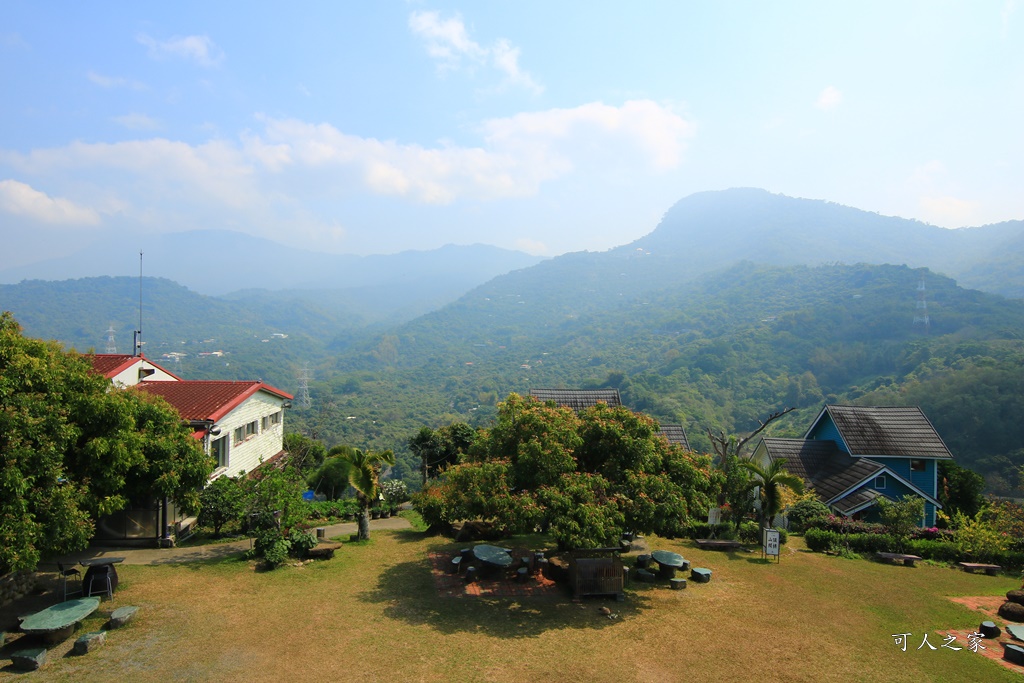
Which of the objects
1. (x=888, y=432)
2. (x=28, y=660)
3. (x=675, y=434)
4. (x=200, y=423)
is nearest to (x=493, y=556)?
(x=28, y=660)

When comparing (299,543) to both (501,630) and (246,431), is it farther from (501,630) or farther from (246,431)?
(246,431)

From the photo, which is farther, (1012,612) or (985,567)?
(985,567)

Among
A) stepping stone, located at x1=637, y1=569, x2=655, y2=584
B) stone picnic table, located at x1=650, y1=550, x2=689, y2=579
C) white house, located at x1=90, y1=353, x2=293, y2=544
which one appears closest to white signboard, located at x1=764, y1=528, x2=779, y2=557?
stone picnic table, located at x1=650, y1=550, x2=689, y2=579

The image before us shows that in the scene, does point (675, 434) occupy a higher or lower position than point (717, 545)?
higher

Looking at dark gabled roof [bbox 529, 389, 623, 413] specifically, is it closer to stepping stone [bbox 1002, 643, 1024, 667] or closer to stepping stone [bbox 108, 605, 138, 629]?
stepping stone [bbox 1002, 643, 1024, 667]

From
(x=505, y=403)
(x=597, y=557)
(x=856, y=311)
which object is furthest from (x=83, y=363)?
(x=856, y=311)

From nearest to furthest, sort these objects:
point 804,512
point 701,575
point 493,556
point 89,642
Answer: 1. point 89,642
2. point 493,556
3. point 701,575
4. point 804,512

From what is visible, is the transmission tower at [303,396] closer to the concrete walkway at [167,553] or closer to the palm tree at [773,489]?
the concrete walkway at [167,553]
